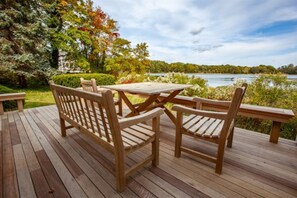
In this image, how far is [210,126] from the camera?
1.79 m

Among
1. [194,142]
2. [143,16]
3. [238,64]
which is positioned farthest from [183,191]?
[143,16]

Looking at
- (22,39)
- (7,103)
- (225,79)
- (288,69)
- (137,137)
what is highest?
(22,39)

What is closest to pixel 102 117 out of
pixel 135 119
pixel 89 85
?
pixel 135 119

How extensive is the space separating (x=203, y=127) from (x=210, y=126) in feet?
0.34

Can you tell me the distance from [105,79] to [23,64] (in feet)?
13.0

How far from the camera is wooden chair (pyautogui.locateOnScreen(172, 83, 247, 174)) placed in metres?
1.38

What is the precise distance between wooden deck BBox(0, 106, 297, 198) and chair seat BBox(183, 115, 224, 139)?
0.40 m

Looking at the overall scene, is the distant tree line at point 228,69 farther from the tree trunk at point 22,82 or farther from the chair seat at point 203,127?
the tree trunk at point 22,82

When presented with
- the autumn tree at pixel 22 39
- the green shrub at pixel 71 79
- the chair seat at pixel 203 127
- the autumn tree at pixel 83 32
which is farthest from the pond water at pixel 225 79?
the autumn tree at pixel 22 39

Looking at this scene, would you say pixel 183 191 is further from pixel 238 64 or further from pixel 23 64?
pixel 23 64

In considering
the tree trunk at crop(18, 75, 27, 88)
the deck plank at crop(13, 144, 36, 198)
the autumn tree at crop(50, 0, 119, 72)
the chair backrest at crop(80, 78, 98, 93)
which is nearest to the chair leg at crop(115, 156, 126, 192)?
the deck plank at crop(13, 144, 36, 198)

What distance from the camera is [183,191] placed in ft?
4.31

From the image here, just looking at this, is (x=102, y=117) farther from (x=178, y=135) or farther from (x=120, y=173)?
(x=178, y=135)

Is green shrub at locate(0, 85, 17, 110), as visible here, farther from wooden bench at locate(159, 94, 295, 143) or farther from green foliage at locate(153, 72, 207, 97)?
wooden bench at locate(159, 94, 295, 143)
